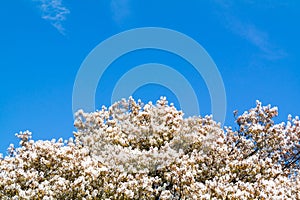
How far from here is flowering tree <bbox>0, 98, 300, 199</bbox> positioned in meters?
14.3

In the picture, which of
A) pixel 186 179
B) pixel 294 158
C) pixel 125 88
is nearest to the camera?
pixel 186 179

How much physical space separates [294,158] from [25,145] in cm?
1308

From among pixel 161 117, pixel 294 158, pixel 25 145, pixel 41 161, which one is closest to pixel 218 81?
pixel 161 117

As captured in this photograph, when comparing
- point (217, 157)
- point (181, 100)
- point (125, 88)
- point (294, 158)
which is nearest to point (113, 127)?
point (125, 88)

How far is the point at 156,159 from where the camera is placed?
52.6ft

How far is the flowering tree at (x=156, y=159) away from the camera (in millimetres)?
Answer: 14312

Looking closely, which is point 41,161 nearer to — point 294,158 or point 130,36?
point 130,36

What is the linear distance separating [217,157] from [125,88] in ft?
16.7

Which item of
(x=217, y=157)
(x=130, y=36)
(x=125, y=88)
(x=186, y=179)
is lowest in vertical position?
(x=186, y=179)

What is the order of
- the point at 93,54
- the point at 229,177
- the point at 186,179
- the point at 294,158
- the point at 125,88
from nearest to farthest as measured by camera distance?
1. the point at 186,179
2. the point at 229,177
3. the point at 93,54
4. the point at 125,88
5. the point at 294,158

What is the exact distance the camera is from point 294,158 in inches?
828

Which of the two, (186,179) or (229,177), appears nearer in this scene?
(186,179)

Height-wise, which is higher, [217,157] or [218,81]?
[218,81]

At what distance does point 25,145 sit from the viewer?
19.4 metres
